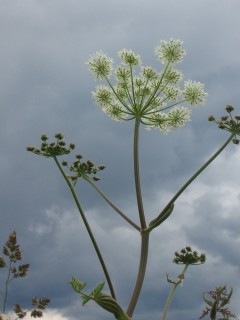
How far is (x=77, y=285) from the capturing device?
5.90 meters

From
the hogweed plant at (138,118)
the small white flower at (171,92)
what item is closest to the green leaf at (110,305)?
the hogweed plant at (138,118)

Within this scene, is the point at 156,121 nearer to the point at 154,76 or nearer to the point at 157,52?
the point at 154,76

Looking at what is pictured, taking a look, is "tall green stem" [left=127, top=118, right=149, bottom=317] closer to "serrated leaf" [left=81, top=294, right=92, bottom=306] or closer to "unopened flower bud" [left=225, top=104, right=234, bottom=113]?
"serrated leaf" [left=81, top=294, right=92, bottom=306]

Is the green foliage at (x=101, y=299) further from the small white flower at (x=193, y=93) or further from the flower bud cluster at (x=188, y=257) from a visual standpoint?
the small white flower at (x=193, y=93)

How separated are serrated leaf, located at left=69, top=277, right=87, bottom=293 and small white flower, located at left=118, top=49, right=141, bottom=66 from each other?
→ 250 inches

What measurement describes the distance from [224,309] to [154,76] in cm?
719

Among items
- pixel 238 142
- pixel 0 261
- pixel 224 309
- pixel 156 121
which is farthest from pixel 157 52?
pixel 0 261

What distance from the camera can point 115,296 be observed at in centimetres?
654

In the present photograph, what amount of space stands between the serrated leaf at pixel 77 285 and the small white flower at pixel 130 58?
6352 mm

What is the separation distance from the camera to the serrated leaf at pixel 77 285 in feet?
19.3

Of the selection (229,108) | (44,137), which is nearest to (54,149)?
(44,137)

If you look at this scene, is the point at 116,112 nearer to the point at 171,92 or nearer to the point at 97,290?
the point at 171,92

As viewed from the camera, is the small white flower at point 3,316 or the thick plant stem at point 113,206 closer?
the small white flower at point 3,316

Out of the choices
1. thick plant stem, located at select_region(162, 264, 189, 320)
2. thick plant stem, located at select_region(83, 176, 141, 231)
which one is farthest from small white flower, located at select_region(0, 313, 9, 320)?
thick plant stem, located at select_region(83, 176, 141, 231)
